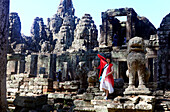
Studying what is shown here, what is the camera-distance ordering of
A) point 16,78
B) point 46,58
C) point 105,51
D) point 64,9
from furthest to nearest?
point 64,9, point 46,58, point 105,51, point 16,78

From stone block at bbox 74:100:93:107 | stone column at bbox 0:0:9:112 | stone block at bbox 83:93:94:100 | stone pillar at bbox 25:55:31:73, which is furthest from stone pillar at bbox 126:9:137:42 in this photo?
stone column at bbox 0:0:9:112

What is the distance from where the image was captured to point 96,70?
13422 millimetres

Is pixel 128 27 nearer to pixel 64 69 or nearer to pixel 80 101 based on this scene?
pixel 64 69

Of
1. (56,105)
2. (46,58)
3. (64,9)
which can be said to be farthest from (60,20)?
(56,105)

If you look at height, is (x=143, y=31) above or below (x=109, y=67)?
above

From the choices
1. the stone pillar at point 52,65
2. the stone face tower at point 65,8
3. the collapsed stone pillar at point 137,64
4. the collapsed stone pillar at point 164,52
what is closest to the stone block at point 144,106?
the collapsed stone pillar at point 137,64

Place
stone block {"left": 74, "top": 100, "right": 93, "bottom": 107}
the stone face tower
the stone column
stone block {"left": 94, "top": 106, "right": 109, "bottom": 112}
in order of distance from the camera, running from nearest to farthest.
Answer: the stone column < stone block {"left": 94, "top": 106, "right": 109, "bottom": 112} < stone block {"left": 74, "top": 100, "right": 93, "bottom": 107} < the stone face tower

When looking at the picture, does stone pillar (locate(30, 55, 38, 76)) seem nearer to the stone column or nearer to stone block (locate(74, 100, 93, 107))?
stone block (locate(74, 100, 93, 107))

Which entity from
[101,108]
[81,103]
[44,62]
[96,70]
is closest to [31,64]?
[44,62]

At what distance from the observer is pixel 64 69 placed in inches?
872

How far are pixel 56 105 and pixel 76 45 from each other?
72.6ft

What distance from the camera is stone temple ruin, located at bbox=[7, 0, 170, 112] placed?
6.84 meters

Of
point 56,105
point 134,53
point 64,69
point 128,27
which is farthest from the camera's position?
point 64,69

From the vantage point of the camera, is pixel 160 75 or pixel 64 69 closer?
pixel 160 75
